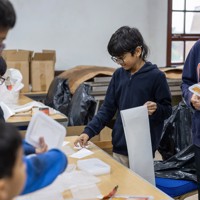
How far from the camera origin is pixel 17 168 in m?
0.58

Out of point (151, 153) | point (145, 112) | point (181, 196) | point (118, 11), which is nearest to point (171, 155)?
point (181, 196)

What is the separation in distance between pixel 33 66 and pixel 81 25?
3.22 feet

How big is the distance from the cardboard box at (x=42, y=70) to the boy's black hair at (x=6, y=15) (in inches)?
118

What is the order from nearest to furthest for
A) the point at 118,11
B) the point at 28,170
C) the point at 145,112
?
1. the point at 28,170
2. the point at 145,112
3. the point at 118,11

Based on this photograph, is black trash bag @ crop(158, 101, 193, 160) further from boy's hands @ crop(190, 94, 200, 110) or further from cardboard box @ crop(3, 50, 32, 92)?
cardboard box @ crop(3, 50, 32, 92)

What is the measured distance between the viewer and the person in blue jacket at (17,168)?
0.56 metres

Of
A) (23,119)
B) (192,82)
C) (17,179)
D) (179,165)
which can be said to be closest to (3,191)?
(17,179)

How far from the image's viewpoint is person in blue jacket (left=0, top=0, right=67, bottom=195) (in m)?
0.56

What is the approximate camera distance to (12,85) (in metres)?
3.09

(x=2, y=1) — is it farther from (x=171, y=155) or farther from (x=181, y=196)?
(x=171, y=155)

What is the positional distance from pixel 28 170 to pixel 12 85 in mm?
2549

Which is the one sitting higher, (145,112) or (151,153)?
(145,112)

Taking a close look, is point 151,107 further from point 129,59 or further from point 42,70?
point 42,70

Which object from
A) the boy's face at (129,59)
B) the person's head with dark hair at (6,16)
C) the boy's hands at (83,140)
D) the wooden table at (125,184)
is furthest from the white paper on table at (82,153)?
the person's head with dark hair at (6,16)
